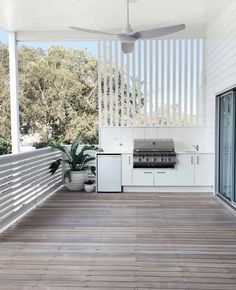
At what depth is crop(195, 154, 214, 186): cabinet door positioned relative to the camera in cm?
666

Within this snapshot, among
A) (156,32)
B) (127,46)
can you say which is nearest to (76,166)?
(127,46)

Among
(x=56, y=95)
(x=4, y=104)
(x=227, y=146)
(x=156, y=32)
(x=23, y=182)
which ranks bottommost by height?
(x=23, y=182)

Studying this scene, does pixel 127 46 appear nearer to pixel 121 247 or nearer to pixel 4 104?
pixel 121 247

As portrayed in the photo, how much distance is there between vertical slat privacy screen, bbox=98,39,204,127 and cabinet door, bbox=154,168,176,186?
1.17 m

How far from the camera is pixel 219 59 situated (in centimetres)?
596

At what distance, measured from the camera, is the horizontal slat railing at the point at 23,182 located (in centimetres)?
432

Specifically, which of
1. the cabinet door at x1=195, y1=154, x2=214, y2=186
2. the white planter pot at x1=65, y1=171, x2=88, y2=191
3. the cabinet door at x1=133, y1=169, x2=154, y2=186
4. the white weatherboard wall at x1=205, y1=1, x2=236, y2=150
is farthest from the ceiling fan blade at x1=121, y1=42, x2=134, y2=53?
the white planter pot at x1=65, y1=171, x2=88, y2=191

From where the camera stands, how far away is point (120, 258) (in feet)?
10.9

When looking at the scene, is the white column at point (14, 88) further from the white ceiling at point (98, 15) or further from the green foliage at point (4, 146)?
the green foliage at point (4, 146)

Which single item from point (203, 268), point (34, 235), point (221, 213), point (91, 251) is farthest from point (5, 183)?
point (221, 213)

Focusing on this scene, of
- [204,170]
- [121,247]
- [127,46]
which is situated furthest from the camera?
[204,170]

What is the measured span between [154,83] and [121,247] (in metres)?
4.52

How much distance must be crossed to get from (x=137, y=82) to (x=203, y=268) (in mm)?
4956

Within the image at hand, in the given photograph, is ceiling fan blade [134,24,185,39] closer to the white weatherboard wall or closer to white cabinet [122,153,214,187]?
the white weatherboard wall
